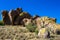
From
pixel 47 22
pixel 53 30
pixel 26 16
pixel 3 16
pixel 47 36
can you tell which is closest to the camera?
pixel 47 36

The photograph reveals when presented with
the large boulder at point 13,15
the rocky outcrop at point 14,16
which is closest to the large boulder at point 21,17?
the rocky outcrop at point 14,16

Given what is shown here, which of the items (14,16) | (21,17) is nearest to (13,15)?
(14,16)

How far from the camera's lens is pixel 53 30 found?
823 inches

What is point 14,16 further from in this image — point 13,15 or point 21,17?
point 21,17

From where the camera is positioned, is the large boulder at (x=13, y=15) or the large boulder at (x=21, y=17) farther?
the large boulder at (x=13, y=15)

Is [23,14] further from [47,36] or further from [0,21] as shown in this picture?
[47,36]

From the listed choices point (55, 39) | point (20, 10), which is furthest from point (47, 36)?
point (20, 10)

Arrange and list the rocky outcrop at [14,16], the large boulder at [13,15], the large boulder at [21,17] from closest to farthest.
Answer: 1. the large boulder at [21,17]
2. the rocky outcrop at [14,16]
3. the large boulder at [13,15]

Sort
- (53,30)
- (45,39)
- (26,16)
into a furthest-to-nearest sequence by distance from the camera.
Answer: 1. (26,16)
2. (53,30)
3. (45,39)

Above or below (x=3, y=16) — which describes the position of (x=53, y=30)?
below

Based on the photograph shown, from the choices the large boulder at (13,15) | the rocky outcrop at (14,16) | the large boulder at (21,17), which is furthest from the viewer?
the large boulder at (13,15)

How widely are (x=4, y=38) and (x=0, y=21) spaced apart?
20.8m

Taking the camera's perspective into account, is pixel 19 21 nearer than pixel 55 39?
No

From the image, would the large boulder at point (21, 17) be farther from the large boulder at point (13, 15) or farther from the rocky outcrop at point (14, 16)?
the large boulder at point (13, 15)
